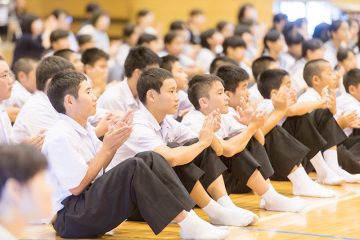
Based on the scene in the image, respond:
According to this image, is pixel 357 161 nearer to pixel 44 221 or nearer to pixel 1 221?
pixel 44 221


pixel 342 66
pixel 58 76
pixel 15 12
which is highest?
pixel 58 76

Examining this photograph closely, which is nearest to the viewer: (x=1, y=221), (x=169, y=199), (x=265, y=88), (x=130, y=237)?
(x=1, y=221)

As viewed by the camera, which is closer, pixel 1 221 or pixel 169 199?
pixel 1 221

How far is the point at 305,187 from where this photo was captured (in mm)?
5113

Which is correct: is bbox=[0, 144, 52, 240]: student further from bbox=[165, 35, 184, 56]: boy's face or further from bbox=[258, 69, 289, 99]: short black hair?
bbox=[165, 35, 184, 56]: boy's face

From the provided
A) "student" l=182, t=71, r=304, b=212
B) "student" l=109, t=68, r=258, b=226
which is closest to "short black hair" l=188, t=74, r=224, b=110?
"student" l=182, t=71, r=304, b=212

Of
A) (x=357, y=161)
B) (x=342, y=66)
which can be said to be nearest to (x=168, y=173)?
(x=357, y=161)

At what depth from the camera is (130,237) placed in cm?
396

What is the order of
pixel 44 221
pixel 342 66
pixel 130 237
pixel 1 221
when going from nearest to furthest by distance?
1. pixel 1 221
2. pixel 130 237
3. pixel 44 221
4. pixel 342 66

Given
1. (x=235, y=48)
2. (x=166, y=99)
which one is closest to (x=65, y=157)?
(x=166, y=99)

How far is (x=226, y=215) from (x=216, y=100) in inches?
32.2

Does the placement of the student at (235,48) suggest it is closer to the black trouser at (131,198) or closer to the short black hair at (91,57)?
the short black hair at (91,57)

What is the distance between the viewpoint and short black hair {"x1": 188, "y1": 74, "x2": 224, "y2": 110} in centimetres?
476

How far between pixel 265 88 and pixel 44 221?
2.13m
